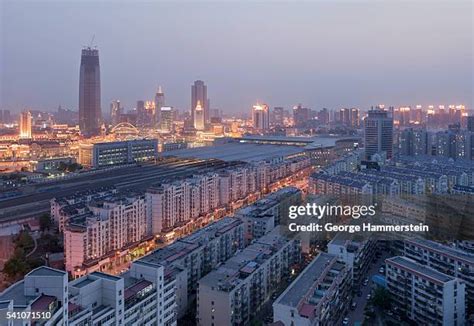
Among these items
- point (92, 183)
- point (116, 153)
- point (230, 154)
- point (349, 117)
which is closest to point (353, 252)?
point (92, 183)

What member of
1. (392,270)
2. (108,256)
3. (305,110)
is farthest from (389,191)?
(305,110)

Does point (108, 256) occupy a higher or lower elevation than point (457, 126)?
lower

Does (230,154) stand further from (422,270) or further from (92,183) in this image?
(422,270)

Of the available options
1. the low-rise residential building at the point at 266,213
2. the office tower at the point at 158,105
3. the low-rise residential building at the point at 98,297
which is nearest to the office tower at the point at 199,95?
the office tower at the point at 158,105

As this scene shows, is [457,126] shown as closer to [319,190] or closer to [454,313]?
[319,190]

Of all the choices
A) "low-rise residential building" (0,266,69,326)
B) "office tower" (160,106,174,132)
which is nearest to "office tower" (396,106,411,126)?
"office tower" (160,106,174,132)

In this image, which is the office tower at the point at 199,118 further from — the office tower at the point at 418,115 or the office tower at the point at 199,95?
the office tower at the point at 418,115
